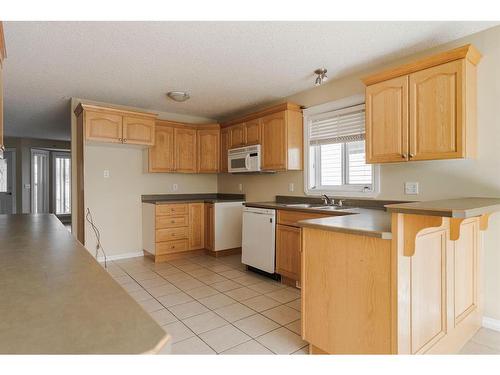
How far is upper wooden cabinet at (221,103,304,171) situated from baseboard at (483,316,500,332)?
235cm

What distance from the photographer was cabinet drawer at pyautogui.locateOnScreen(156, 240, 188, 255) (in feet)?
14.0

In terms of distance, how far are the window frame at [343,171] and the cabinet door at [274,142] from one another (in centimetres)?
30

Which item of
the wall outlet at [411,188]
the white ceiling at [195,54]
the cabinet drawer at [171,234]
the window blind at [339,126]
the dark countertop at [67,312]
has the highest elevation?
the white ceiling at [195,54]

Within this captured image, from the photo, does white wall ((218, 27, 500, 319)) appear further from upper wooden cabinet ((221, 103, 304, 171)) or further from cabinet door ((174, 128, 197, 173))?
cabinet door ((174, 128, 197, 173))

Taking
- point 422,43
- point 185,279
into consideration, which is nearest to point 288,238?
point 185,279

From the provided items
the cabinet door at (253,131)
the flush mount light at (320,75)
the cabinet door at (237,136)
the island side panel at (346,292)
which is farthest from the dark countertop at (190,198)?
the island side panel at (346,292)

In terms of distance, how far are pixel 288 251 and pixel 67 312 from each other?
2781 millimetres

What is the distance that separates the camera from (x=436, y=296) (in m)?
1.80

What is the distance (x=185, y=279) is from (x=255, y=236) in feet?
3.18

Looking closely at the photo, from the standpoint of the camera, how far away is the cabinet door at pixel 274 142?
381cm

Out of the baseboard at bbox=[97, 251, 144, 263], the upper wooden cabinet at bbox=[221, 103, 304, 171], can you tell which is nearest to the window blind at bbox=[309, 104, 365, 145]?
the upper wooden cabinet at bbox=[221, 103, 304, 171]

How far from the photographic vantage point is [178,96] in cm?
388

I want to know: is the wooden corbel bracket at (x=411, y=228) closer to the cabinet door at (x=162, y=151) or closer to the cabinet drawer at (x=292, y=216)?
the cabinet drawer at (x=292, y=216)
